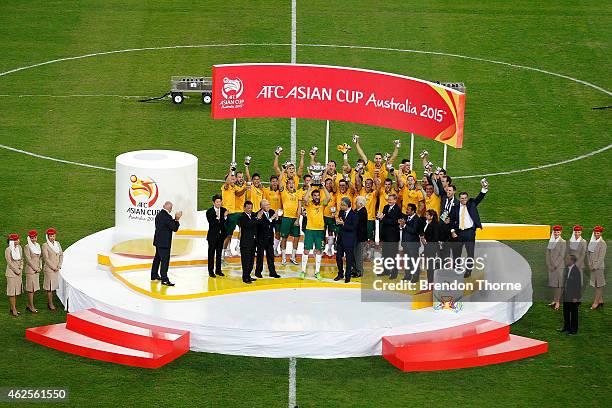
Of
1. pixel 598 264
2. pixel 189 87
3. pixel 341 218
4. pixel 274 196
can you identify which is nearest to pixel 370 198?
pixel 341 218

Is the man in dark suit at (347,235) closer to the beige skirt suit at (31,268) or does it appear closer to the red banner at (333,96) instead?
the red banner at (333,96)

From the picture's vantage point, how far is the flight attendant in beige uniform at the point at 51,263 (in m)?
27.8

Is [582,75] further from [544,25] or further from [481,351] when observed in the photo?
[481,351]

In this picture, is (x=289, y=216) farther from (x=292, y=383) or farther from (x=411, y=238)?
(x=292, y=383)

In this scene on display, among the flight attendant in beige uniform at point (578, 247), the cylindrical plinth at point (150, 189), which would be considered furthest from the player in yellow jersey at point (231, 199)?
the flight attendant in beige uniform at point (578, 247)

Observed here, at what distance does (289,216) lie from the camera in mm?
29094

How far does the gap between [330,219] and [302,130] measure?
10828 mm

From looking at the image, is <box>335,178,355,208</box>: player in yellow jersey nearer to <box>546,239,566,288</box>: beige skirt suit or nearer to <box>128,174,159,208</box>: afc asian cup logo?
<box>128,174,159,208</box>: afc asian cup logo

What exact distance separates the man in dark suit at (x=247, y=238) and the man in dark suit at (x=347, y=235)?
60.7 inches

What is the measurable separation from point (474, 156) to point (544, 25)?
12.5 metres

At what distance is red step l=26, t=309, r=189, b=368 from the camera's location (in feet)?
83.7

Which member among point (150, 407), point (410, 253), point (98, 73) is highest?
point (98, 73)

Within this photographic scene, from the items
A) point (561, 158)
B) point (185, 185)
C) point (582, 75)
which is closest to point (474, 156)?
point (561, 158)

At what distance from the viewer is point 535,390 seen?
2489 centimetres
